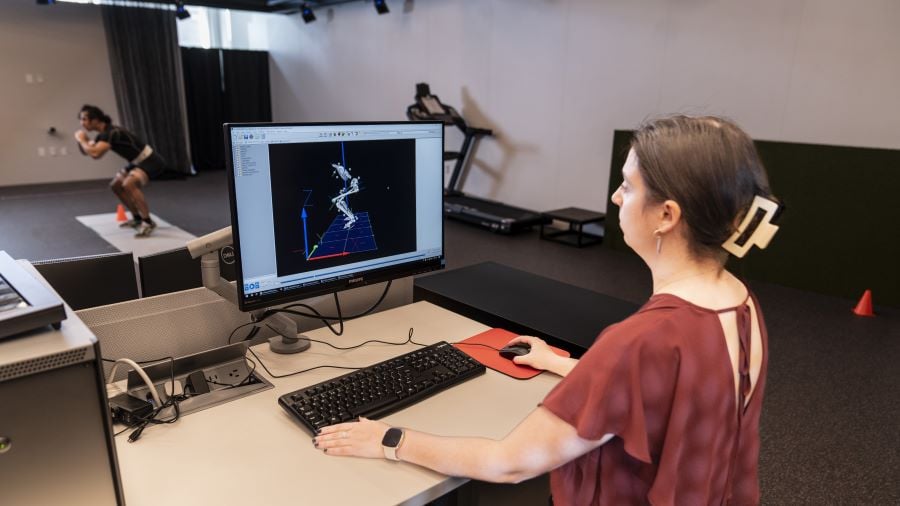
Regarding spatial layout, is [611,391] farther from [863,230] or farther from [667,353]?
[863,230]

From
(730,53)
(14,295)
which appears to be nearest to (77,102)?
(730,53)

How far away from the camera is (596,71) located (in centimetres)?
540

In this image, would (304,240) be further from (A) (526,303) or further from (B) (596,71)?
(B) (596,71)

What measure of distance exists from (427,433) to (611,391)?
1.23 feet

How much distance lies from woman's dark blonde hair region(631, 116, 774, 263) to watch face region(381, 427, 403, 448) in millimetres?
569

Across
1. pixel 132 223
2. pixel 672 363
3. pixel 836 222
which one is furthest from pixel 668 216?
pixel 132 223

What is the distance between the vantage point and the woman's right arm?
4.22ft

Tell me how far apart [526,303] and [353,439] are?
2.68 feet

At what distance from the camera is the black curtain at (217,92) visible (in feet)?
29.2

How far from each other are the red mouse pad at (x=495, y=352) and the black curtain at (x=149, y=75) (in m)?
8.38

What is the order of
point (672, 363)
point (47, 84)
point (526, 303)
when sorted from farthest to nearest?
point (47, 84) < point (526, 303) < point (672, 363)

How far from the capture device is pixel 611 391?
0.80 m

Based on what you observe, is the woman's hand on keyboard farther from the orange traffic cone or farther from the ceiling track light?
the ceiling track light

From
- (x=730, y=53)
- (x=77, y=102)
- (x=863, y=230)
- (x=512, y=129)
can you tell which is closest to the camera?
(x=863, y=230)
